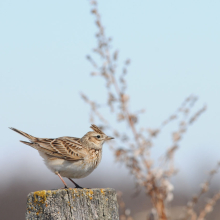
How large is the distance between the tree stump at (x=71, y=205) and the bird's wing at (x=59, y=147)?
265 centimetres

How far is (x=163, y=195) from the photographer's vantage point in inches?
206

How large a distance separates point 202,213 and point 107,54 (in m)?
2.15

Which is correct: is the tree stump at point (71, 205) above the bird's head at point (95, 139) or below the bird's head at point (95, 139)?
below

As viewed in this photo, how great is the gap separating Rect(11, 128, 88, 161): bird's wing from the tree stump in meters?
2.65

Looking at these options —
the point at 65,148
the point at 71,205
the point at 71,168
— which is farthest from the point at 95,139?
the point at 71,205

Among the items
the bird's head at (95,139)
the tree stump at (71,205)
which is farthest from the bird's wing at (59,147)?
the tree stump at (71,205)

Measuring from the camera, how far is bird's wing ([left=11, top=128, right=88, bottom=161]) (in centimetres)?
675

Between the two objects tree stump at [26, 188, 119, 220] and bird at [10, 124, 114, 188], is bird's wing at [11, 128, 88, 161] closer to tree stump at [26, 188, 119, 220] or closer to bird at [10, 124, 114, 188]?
bird at [10, 124, 114, 188]

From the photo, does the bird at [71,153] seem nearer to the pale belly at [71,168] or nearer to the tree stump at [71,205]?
the pale belly at [71,168]

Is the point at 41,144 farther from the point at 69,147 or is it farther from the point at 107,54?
the point at 107,54

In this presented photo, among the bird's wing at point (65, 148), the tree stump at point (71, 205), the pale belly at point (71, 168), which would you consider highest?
the bird's wing at point (65, 148)

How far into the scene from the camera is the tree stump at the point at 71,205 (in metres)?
3.89

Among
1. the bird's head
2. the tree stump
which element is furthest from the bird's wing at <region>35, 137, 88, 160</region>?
the tree stump

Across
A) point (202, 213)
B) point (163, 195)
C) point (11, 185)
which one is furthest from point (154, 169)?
point (11, 185)
